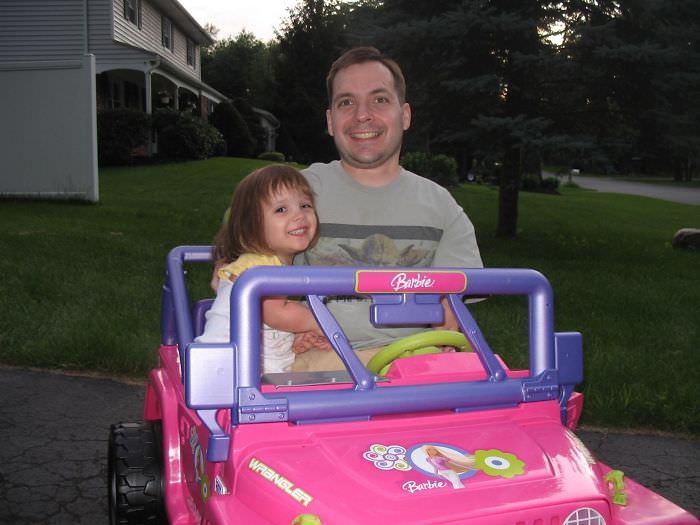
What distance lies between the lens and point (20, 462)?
3275 millimetres

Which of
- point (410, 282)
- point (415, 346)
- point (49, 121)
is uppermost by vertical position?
point (49, 121)

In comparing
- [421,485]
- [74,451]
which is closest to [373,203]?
[421,485]

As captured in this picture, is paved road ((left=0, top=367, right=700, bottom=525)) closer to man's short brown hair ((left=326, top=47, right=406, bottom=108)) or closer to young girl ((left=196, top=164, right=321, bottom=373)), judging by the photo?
young girl ((left=196, top=164, right=321, bottom=373))

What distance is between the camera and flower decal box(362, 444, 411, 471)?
5.24ft

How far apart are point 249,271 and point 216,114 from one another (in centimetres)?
2660

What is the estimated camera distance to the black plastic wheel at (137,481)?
2410mm

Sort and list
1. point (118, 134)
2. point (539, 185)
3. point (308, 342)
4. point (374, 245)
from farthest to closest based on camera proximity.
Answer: point (539, 185), point (118, 134), point (374, 245), point (308, 342)

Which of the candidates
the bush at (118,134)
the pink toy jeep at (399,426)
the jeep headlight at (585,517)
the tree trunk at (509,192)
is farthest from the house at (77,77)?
the jeep headlight at (585,517)

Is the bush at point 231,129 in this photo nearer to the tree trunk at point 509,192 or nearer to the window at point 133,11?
the window at point 133,11

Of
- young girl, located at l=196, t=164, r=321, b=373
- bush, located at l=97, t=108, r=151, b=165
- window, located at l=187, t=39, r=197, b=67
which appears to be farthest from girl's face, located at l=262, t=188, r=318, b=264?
window, located at l=187, t=39, r=197, b=67

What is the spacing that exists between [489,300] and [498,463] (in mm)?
4981

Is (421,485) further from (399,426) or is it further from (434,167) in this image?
(434,167)

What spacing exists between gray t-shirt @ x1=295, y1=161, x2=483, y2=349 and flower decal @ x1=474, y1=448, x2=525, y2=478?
3.37 feet

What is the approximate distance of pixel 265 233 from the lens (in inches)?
91.1
